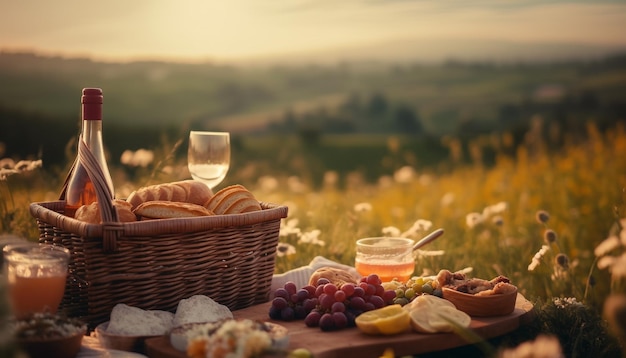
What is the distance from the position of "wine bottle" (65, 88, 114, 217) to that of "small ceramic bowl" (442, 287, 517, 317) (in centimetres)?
143

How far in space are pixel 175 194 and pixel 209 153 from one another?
0.42 metres

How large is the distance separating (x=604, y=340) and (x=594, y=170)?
329cm

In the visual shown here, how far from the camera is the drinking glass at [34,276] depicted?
2336 mm

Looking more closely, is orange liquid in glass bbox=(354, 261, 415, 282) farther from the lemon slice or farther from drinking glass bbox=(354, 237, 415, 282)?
the lemon slice

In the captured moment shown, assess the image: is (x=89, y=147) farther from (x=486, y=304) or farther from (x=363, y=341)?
(x=486, y=304)

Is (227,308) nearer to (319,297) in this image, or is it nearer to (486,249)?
(319,297)

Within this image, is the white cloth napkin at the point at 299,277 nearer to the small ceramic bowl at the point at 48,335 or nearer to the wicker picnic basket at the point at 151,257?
the wicker picnic basket at the point at 151,257

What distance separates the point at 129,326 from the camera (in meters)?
2.48

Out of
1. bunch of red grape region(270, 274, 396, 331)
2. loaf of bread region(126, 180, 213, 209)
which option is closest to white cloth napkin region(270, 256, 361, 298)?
bunch of red grape region(270, 274, 396, 331)

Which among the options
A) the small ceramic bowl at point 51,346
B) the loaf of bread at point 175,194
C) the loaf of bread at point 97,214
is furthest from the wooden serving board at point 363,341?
the loaf of bread at point 175,194

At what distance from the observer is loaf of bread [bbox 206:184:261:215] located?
293 cm

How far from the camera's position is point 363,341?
2.40 m

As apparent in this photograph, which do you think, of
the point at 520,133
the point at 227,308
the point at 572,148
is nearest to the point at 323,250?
the point at 227,308

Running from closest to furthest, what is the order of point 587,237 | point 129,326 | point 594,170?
point 129,326 < point 587,237 < point 594,170
